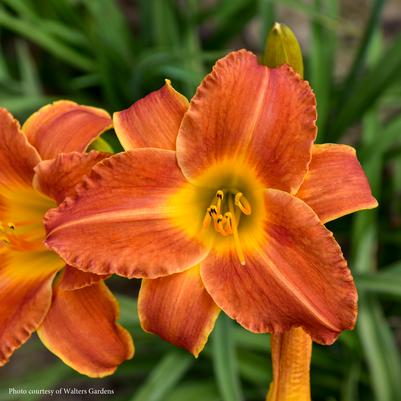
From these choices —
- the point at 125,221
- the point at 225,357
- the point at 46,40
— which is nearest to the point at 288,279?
the point at 125,221

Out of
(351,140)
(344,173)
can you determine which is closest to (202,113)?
(344,173)

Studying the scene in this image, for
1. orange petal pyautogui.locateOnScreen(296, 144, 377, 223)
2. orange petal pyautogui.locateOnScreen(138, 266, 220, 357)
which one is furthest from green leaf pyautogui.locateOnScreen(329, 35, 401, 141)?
orange petal pyautogui.locateOnScreen(138, 266, 220, 357)

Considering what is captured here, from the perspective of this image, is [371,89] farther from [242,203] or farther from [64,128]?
[64,128]

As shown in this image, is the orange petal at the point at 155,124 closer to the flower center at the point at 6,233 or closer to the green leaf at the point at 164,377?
the flower center at the point at 6,233

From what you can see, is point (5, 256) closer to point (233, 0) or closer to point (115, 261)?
point (115, 261)

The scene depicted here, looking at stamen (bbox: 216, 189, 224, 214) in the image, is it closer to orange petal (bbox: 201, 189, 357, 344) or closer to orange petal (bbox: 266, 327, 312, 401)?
orange petal (bbox: 201, 189, 357, 344)

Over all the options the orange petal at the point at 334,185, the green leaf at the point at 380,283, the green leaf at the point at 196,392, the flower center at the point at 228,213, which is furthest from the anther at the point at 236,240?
the green leaf at the point at 196,392
